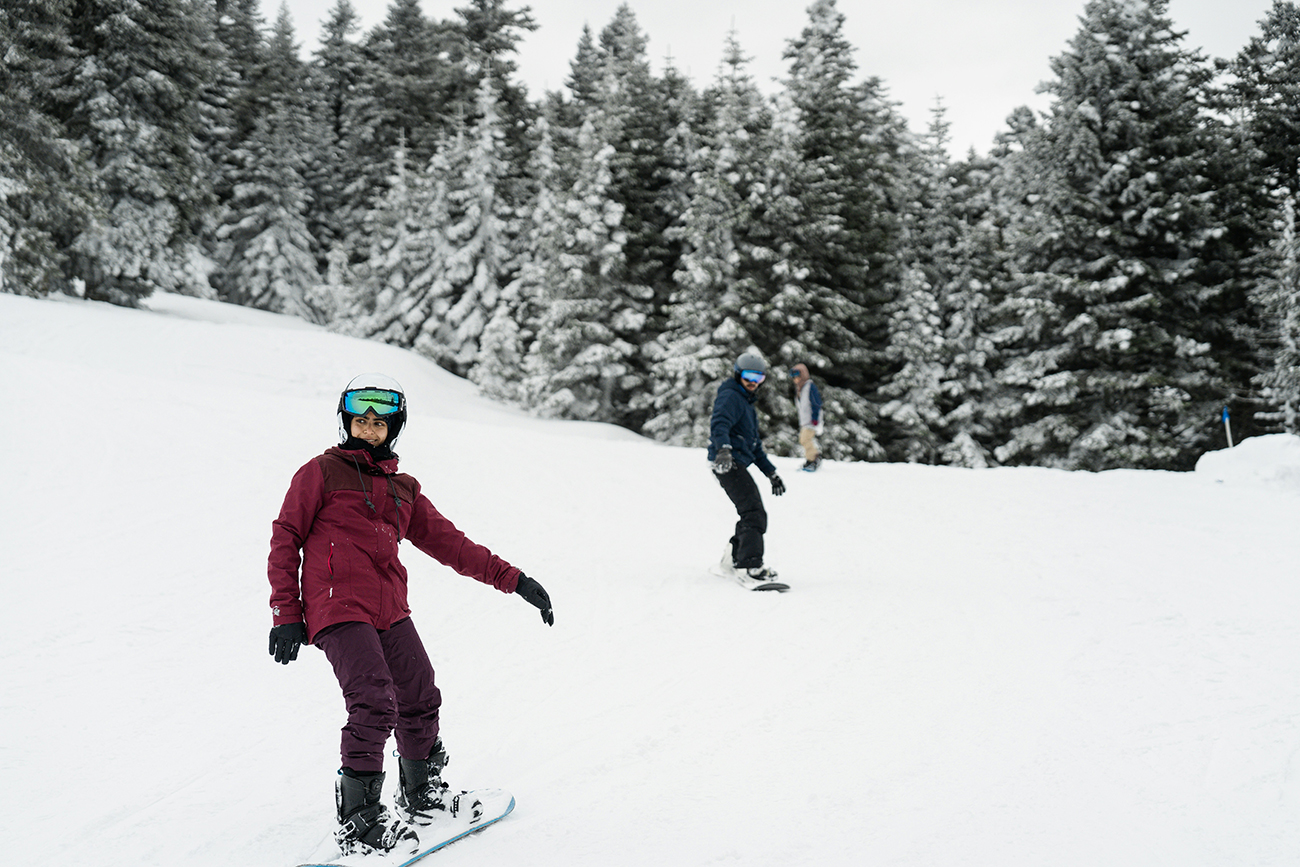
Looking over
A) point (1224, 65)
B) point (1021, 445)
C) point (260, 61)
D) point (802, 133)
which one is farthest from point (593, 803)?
point (260, 61)

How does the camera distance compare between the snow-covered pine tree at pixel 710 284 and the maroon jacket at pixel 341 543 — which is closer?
the maroon jacket at pixel 341 543

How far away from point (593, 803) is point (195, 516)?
6618 mm

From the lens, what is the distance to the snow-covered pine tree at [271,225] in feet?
128

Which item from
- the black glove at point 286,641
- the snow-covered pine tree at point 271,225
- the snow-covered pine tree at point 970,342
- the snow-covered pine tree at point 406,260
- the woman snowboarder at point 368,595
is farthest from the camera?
the snow-covered pine tree at point 271,225

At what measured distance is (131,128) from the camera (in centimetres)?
2395

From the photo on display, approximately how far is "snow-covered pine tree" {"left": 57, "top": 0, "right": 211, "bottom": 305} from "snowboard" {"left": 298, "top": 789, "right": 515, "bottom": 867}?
81.4 feet

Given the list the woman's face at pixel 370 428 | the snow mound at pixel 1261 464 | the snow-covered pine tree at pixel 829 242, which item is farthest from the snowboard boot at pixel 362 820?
the snow-covered pine tree at pixel 829 242

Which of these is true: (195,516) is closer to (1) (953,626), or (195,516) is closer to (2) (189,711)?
(2) (189,711)

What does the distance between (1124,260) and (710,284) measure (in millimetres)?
10464

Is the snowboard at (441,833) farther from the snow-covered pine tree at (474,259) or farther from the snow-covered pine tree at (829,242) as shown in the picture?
the snow-covered pine tree at (474,259)

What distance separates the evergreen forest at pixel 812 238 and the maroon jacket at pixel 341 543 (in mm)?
19153

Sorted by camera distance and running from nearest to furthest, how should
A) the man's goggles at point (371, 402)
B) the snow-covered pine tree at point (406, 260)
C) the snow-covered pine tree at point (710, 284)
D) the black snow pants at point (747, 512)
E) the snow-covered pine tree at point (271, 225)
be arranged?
the man's goggles at point (371, 402), the black snow pants at point (747, 512), the snow-covered pine tree at point (710, 284), the snow-covered pine tree at point (406, 260), the snow-covered pine tree at point (271, 225)

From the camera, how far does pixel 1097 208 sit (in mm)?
21625

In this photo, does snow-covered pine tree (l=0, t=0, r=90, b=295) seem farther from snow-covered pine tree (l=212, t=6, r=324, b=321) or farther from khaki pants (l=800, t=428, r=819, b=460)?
khaki pants (l=800, t=428, r=819, b=460)
